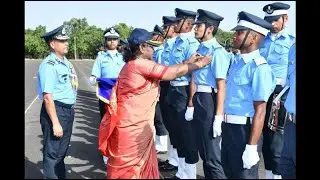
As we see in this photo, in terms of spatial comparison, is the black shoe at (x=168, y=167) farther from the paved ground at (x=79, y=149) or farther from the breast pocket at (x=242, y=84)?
the breast pocket at (x=242, y=84)

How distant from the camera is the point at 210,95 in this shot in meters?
3.74

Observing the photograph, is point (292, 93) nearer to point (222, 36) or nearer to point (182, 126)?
point (222, 36)

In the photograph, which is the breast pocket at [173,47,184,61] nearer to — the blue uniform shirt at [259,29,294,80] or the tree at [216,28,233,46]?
the tree at [216,28,233,46]

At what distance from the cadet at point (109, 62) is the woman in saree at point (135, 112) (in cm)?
220

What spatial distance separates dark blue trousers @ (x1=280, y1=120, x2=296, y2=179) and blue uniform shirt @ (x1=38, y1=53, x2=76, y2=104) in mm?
1946

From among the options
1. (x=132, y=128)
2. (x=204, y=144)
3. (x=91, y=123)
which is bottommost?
(x=91, y=123)

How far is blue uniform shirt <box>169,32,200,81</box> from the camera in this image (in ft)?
14.5

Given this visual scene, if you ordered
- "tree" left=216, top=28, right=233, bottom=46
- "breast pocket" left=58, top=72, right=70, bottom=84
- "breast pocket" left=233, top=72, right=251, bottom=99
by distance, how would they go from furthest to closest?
"tree" left=216, top=28, right=233, bottom=46 < "breast pocket" left=58, top=72, right=70, bottom=84 < "breast pocket" left=233, top=72, right=251, bottom=99

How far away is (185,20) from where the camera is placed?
4.66 metres

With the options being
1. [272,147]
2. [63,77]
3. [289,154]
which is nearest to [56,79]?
[63,77]

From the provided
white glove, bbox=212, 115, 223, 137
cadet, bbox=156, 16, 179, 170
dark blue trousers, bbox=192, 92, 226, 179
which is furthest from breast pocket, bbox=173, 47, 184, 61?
white glove, bbox=212, 115, 223, 137
